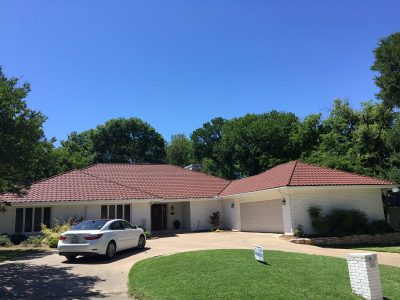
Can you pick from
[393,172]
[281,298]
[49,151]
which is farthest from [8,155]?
[393,172]

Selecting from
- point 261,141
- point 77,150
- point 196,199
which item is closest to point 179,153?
point 77,150

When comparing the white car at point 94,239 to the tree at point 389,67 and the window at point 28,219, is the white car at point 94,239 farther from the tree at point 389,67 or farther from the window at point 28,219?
the tree at point 389,67

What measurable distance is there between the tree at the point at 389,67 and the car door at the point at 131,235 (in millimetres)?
18836

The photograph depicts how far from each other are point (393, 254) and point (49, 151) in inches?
624

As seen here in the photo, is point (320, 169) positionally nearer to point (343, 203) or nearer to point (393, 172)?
point (343, 203)

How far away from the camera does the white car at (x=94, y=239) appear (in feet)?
45.3

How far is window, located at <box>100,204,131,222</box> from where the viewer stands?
2673 cm

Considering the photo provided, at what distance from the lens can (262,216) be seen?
87.6 feet

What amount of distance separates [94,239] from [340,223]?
14.3m

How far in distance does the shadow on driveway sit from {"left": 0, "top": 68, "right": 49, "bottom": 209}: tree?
373 cm

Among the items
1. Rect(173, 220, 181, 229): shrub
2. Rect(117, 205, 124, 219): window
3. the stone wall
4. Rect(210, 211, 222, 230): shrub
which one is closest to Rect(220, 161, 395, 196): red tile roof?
the stone wall

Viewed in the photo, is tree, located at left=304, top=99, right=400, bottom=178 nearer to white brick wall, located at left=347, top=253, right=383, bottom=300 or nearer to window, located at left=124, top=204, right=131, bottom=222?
window, located at left=124, top=204, right=131, bottom=222

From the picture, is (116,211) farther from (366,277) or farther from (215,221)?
(366,277)

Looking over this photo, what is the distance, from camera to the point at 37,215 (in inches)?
1001
